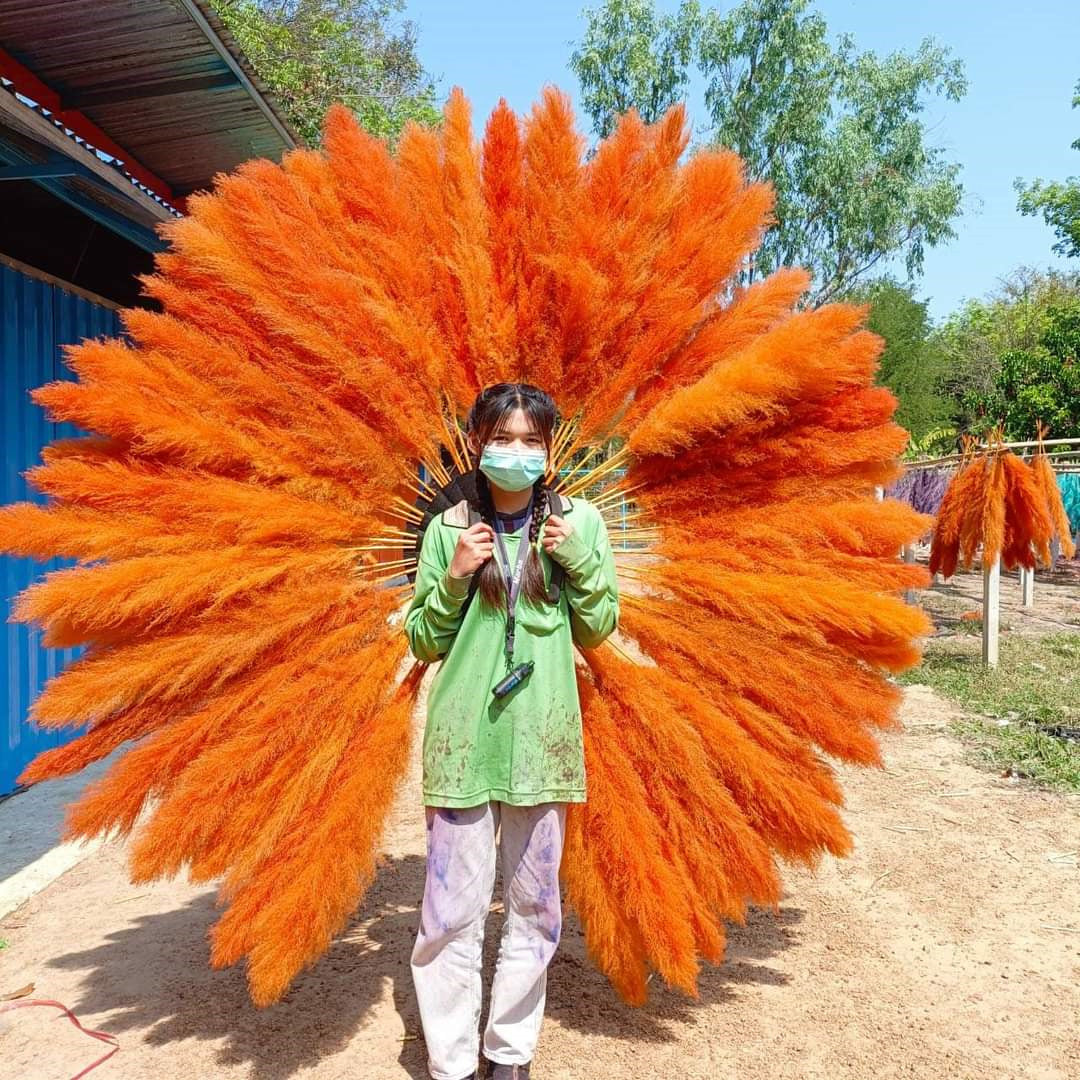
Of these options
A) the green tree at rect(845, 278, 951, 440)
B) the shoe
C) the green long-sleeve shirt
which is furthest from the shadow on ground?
the green tree at rect(845, 278, 951, 440)

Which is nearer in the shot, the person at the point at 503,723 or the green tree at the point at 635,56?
the person at the point at 503,723

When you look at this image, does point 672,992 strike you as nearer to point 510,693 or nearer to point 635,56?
point 510,693

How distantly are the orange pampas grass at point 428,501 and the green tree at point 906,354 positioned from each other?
23352 millimetres

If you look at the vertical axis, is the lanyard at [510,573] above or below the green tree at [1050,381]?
below

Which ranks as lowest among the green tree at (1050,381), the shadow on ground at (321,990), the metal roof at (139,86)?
the shadow on ground at (321,990)

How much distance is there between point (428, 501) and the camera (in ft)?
8.77

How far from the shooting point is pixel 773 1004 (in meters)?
2.92

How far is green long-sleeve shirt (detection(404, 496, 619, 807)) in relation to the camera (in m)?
2.25

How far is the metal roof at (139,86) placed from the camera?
3.52 meters

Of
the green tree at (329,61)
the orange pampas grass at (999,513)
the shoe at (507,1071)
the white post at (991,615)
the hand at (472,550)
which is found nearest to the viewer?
the hand at (472,550)

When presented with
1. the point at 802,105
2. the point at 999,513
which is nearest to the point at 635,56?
the point at 802,105

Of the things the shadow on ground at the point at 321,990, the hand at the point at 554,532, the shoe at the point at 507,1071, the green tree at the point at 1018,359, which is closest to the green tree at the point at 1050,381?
the green tree at the point at 1018,359

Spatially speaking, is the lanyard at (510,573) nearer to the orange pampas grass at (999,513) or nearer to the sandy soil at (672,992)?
the sandy soil at (672,992)

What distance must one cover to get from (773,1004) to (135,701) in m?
2.06
